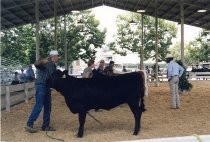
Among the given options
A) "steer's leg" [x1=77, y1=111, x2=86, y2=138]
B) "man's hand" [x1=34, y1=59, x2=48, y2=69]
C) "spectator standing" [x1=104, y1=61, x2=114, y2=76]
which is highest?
"man's hand" [x1=34, y1=59, x2=48, y2=69]

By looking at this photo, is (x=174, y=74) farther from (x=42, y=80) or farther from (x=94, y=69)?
(x=42, y=80)

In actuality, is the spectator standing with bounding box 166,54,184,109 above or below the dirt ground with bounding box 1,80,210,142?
above

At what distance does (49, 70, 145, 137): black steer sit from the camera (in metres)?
9.10

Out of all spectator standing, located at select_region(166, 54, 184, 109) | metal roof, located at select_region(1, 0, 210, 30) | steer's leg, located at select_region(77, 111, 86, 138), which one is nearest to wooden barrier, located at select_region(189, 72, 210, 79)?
metal roof, located at select_region(1, 0, 210, 30)

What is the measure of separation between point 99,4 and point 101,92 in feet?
78.3

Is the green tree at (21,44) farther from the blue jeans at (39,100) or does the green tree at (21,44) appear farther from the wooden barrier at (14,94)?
the blue jeans at (39,100)

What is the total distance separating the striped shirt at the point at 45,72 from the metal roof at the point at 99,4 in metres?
13.7

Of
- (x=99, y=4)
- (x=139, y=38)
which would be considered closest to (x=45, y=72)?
(x=99, y=4)

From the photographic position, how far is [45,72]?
9.52 metres

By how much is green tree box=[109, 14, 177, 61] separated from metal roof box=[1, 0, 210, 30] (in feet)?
49.4

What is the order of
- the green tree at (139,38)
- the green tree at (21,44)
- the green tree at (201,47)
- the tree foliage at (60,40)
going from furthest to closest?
the green tree at (201,47) → the green tree at (139,38) → the green tree at (21,44) → the tree foliage at (60,40)

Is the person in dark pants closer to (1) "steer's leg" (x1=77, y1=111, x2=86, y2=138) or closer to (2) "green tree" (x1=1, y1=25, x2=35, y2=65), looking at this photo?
(1) "steer's leg" (x1=77, y1=111, x2=86, y2=138)

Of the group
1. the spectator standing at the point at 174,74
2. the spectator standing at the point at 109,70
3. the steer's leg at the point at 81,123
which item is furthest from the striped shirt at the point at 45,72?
the spectator standing at the point at 174,74

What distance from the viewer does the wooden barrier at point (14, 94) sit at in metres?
14.2
